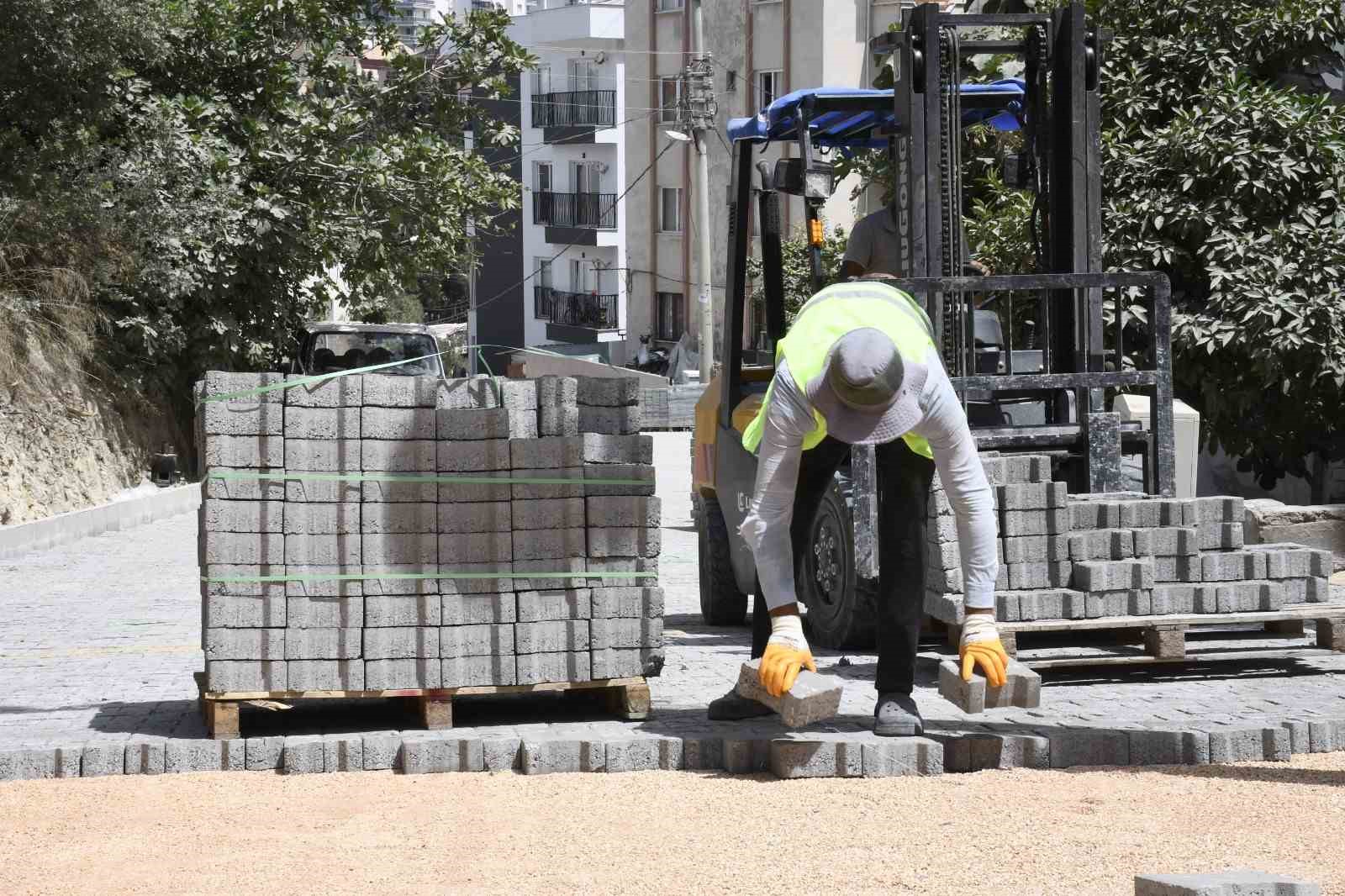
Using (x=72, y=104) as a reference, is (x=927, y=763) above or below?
below

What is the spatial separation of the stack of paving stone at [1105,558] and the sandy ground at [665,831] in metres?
1.41

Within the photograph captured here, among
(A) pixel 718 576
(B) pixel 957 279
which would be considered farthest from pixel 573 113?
(B) pixel 957 279

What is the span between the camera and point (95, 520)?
60.0 ft

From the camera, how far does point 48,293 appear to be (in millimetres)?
18609

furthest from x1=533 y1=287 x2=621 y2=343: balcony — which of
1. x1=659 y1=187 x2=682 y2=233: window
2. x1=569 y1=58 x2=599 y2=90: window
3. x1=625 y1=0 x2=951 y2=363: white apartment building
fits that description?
x1=569 y1=58 x2=599 y2=90: window

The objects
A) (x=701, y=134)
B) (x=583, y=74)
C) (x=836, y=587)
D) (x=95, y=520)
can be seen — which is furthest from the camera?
(x=583, y=74)

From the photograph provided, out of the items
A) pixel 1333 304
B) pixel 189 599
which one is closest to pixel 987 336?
pixel 1333 304

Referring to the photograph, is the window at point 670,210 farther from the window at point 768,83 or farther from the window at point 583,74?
the window at point 583,74

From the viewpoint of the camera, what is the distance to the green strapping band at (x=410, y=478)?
7.11m

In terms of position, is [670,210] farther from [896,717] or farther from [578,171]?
[896,717]

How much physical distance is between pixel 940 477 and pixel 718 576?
14.6ft

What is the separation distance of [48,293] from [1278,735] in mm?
15214

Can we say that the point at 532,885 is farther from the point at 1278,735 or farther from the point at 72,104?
the point at 72,104

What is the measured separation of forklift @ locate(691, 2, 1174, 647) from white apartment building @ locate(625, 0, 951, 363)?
26724 millimetres
